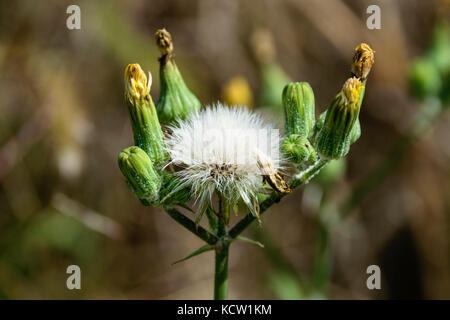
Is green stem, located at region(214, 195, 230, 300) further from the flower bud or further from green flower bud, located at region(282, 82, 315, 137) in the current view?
the flower bud

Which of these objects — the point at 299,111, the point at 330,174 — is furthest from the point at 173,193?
the point at 330,174

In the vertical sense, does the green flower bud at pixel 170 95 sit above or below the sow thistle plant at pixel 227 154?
above

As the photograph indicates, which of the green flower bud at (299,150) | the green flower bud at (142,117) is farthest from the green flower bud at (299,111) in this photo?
the green flower bud at (142,117)

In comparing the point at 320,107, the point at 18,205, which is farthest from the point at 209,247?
the point at 320,107

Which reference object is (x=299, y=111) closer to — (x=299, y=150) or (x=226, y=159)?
(x=299, y=150)

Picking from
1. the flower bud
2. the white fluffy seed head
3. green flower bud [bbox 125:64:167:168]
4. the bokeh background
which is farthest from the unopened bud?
the bokeh background

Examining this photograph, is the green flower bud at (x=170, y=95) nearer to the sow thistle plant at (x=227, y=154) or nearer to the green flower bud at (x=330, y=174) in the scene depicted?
the sow thistle plant at (x=227, y=154)
